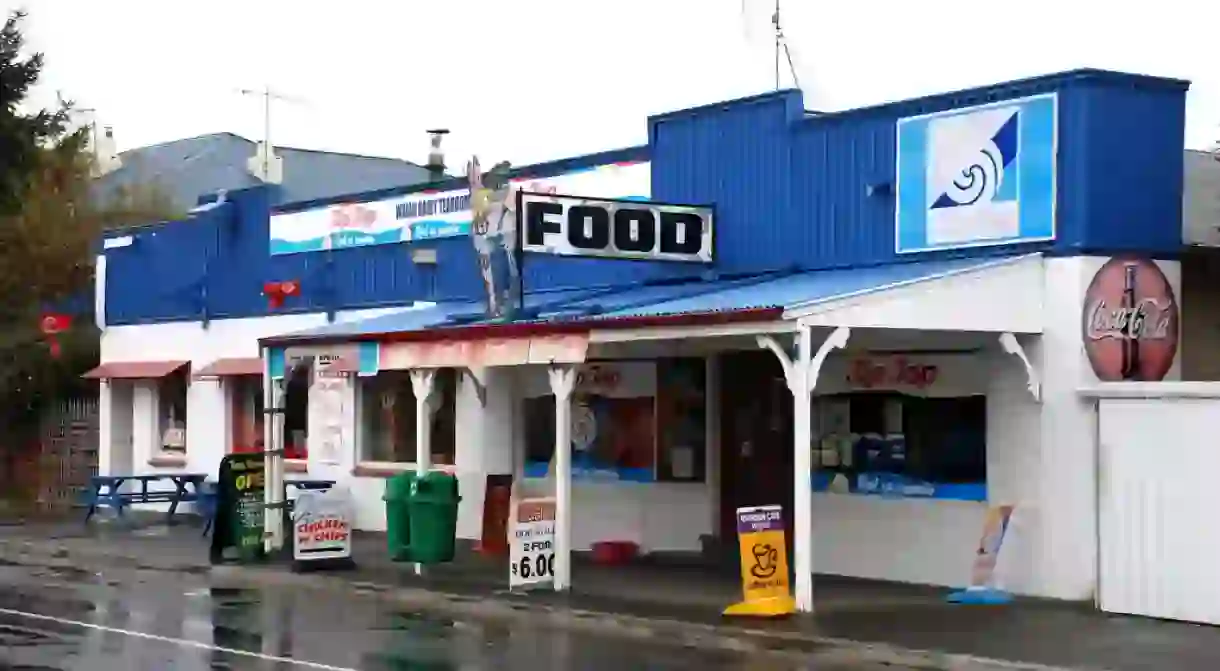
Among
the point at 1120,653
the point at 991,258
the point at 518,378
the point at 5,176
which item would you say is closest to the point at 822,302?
the point at 991,258

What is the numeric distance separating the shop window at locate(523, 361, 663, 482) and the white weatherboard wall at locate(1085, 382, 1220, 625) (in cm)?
683

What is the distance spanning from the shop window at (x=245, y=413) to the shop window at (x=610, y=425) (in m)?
7.10

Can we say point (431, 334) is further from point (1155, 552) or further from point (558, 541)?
point (1155, 552)

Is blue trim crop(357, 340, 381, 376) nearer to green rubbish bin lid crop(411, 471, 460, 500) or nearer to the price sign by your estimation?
green rubbish bin lid crop(411, 471, 460, 500)

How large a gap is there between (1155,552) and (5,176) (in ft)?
110

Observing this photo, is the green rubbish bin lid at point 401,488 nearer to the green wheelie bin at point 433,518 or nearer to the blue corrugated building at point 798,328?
the green wheelie bin at point 433,518

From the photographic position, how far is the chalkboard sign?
22.7 m

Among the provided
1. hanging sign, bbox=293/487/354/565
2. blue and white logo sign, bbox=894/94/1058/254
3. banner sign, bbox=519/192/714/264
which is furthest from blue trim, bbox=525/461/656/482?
blue and white logo sign, bbox=894/94/1058/254

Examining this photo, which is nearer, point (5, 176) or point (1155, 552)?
point (1155, 552)

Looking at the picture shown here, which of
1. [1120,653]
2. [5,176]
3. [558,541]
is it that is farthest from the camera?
[5,176]

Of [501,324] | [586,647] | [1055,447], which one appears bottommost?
[586,647]

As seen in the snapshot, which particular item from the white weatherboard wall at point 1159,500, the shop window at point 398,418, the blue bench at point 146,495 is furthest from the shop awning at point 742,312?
the blue bench at point 146,495

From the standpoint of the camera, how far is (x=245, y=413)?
99.6ft

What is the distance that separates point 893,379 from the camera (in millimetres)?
19266
